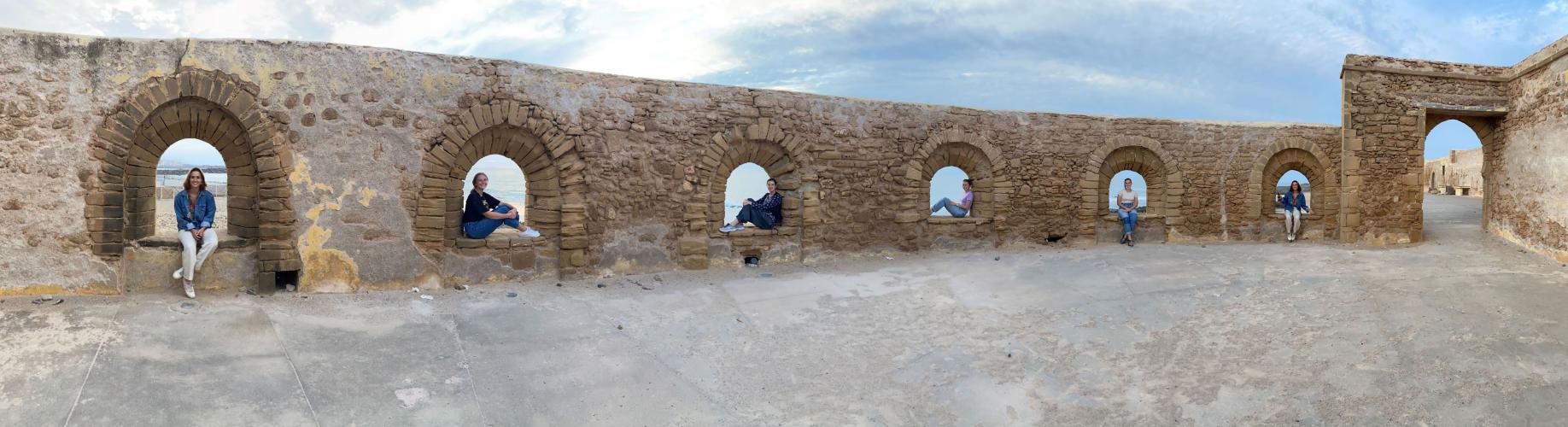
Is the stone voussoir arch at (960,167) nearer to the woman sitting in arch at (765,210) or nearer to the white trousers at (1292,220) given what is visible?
the woman sitting in arch at (765,210)

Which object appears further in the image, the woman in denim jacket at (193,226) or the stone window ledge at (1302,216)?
the stone window ledge at (1302,216)

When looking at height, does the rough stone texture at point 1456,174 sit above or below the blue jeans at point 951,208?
above

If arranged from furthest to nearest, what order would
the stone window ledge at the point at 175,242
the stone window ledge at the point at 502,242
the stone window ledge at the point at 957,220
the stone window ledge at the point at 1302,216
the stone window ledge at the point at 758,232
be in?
the stone window ledge at the point at 1302,216 < the stone window ledge at the point at 957,220 < the stone window ledge at the point at 758,232 < the stone window ledge at the point at 502,242 < the stone window ledge at the point at 175,242

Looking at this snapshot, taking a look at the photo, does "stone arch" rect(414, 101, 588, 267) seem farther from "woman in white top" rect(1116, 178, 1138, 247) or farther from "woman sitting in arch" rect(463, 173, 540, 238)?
"woman in white top" rect(1116, 178, 1138, 247)

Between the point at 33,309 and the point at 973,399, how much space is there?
8.25m

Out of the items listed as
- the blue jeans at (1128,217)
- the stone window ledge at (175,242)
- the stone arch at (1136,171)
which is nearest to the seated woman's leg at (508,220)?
the stone window ledge at (175,242)

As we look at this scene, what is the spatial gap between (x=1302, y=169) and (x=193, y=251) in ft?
50.7

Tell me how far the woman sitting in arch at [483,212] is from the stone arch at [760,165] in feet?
7.02

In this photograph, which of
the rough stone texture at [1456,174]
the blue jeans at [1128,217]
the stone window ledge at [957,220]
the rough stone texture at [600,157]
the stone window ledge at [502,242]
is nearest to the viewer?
the rough stone texture at [600,157]

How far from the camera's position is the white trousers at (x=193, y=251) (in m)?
7.52

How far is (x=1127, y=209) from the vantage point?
1273cm

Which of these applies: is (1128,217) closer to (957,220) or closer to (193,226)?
(957,220)

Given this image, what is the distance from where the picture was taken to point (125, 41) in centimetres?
734

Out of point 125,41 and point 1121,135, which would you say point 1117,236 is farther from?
point 125,41
